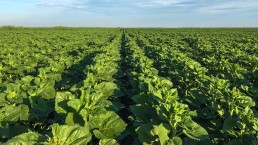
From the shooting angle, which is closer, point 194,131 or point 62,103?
point 194,131

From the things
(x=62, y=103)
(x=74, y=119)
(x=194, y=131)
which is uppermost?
(x=62, y=103)

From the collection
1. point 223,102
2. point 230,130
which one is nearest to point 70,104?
point 230,130

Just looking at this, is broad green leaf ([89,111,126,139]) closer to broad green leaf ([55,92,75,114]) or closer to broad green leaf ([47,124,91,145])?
broad green leaf ([55,92,75,114])

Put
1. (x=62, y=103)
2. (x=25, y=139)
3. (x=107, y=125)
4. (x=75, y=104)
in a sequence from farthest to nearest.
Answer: (x=62, y=103), (x=75, y=104), (x=107, y=125), (x=25, y=139)

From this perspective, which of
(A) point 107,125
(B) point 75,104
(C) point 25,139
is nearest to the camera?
(C) point 25,139

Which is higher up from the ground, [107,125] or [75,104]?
[75,104]

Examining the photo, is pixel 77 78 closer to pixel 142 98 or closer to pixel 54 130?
pixel 142 98

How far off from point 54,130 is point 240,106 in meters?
3.43

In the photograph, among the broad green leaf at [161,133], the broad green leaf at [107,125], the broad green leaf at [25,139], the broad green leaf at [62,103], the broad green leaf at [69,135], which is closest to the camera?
the broad green leaf at [25,139]

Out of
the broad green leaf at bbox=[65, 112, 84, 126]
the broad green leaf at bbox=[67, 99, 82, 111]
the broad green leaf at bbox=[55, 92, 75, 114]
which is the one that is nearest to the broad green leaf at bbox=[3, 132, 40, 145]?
the broad green leaf at bbox=[65, 112, 84, 126]

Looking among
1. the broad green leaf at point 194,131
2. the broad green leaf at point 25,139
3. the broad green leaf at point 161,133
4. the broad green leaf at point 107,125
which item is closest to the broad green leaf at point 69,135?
the broad green leaf at point 25,139

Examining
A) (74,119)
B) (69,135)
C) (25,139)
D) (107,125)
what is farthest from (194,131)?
(25,139)

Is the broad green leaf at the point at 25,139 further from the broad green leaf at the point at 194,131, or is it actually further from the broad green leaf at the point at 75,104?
the broad green leaf at the point at 194,131

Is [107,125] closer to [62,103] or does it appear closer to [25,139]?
[62,103]
